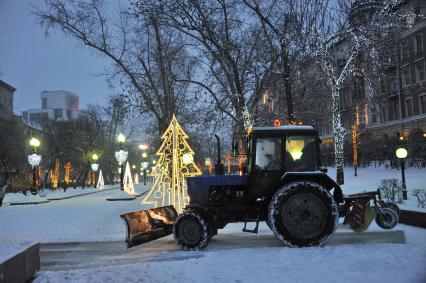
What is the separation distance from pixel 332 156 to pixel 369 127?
58.0ft

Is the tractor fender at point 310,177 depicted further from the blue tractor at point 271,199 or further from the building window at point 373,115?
the building window at point 373,115

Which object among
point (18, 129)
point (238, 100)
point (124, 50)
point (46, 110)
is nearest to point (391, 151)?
point (238, 100)

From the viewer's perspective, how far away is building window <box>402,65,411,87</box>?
5628cm

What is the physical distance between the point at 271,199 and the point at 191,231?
1940 millimetres

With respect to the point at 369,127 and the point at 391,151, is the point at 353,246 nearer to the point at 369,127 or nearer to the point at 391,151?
the point at 391,151

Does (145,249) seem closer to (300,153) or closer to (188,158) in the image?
(300,153)

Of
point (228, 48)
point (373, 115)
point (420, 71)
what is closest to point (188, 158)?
point (228, 48)

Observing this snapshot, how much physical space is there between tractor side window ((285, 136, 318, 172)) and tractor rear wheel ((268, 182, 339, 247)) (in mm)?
499

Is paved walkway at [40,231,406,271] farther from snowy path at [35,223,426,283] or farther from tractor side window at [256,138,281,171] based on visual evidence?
tractor side window at [256,138,281,171]

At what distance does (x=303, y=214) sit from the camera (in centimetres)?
1042

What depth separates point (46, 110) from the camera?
19062 centimetres

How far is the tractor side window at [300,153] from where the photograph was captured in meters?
10.8

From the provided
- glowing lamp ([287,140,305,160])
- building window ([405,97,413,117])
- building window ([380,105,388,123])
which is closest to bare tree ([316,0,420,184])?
glowing lamp ([287,140,305,160])

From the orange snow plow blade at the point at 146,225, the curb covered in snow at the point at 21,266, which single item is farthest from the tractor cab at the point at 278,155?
the curb covered in snow at the point at 21,266
